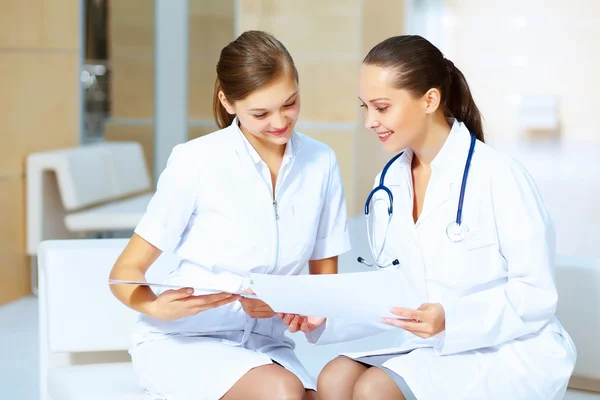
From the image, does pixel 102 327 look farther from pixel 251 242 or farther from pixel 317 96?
pixel 317 96

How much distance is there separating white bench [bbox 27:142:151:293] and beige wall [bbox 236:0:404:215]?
6.65ft

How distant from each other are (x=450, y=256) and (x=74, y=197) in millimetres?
3455

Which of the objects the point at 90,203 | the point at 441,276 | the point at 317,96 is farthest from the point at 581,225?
the point at 441,276

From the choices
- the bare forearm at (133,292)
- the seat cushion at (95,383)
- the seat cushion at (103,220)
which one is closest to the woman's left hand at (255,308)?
the bare forearm at (133,292)

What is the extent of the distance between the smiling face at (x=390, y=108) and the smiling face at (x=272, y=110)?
18 centimetres

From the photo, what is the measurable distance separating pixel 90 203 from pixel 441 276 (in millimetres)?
3714

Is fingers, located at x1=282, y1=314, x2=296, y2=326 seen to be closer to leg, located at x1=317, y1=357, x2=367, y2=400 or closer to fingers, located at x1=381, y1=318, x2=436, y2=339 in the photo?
leg, located at x1=317, y1=357, x2=367, y2=400

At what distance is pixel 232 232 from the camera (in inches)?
82.2

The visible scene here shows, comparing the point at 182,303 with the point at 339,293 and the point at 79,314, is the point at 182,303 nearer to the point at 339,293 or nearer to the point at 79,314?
the point at 339,293

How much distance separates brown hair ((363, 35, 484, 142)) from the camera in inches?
80.0

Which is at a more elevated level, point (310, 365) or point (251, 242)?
point (251, 242)

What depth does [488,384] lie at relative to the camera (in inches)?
73.6

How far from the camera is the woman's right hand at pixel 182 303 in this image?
192 centimetres

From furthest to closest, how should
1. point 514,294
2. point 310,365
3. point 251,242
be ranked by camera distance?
point 310,365 → point 251,242 → point 514,294
